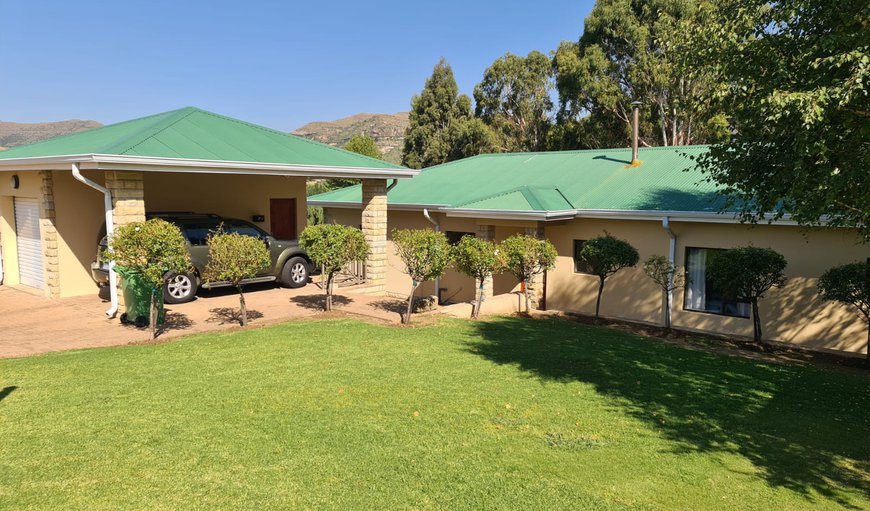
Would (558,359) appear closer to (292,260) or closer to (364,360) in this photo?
(364,360)

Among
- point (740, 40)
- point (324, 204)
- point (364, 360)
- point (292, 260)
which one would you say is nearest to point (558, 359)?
point (364, 360)

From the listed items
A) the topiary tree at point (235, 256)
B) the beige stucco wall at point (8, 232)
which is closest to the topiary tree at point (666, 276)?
the topiary tree at point (235, 256)

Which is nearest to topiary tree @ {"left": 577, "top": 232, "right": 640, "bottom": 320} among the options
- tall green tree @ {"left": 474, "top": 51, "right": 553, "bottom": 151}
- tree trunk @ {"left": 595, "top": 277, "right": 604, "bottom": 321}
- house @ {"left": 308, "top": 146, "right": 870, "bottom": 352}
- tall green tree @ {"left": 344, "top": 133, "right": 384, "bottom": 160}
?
tree trunk @ {"left": 595, "top": 277, "right": 604, "bottom": 321}

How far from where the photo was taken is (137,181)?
10227 millimetres

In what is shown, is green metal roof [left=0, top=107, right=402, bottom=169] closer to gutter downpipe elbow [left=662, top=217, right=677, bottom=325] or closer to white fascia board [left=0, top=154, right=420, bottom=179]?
white fascia board [left=0, top=154, right=420, bottom=179]

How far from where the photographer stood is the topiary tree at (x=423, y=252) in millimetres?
10492

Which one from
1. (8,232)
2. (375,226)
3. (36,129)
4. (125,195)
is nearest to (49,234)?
(8,232)

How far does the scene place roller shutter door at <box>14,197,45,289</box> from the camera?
44.3 ft

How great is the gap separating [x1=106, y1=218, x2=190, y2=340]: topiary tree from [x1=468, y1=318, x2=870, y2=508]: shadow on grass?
4831 millimetres

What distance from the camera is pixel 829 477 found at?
4777mm

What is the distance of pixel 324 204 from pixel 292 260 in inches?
179

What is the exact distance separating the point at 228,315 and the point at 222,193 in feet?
19.1

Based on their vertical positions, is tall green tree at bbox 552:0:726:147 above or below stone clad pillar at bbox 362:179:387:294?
above

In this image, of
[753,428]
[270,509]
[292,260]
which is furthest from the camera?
[292,260]
